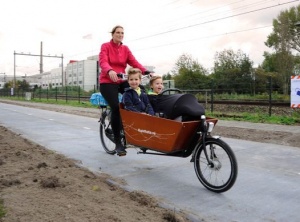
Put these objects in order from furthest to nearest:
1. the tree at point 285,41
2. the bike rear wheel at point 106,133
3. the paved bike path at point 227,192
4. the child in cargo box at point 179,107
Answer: the tree at point 285,41
the bike rear wheel at point 106,133
the child in cargo box at point 179,107
the paved bike path at point 227,192

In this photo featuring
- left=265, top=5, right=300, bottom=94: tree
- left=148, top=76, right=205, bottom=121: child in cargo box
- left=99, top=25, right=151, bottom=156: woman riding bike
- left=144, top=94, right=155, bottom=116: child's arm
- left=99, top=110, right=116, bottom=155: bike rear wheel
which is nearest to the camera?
left=148, top=76, right=205, bottom=121: child in cargo box

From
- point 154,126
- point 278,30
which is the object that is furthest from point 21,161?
point 278,30

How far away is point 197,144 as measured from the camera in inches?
167

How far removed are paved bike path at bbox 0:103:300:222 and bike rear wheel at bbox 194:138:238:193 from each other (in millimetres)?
108

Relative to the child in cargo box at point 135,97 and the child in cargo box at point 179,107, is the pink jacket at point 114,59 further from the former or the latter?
the child in cargo box at point 179,107

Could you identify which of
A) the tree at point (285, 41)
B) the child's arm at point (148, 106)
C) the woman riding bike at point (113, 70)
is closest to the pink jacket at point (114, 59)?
the woman riding bike at point (113, 70)

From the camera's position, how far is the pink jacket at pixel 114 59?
523 cm

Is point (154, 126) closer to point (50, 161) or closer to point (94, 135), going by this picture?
point (50, 161)

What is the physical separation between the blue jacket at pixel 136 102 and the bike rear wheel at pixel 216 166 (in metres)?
1.00

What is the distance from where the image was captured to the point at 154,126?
441 centimetres

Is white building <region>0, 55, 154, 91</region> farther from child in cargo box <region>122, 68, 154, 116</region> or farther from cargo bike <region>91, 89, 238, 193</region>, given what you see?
cargo bike <region>91, 89, 238, 193</region>

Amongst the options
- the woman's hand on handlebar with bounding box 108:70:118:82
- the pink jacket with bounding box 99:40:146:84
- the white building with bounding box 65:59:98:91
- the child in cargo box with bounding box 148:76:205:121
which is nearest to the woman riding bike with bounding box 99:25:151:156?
the pink jacket with bounding box 99:40:146:84

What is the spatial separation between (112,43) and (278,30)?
1678 inches

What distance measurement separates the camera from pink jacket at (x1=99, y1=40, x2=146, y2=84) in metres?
5.23
